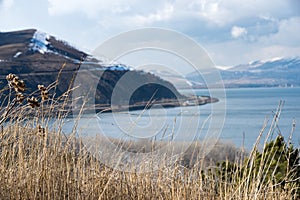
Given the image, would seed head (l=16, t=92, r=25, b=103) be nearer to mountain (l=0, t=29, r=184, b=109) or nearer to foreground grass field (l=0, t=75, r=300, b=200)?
foreground grass field (l=0, t=75, r=300, b=200)

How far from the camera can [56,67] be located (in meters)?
42.8

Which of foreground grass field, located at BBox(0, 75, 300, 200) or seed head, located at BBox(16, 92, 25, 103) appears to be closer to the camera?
seed head, located at BBox(16, 92, 25, 103)

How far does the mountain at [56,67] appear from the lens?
5.28 m

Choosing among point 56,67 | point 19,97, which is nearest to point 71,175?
point 19,97

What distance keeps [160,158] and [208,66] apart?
3.60 feet

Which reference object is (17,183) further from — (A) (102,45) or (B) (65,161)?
(A) (102,45)

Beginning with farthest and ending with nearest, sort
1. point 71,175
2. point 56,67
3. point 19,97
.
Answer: point 56,67
point 71,175
point 19,97

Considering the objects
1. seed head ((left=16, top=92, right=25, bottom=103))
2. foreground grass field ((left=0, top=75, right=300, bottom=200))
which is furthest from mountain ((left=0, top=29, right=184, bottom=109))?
seed head ((left=16, top=92, right=25, bottom=103))

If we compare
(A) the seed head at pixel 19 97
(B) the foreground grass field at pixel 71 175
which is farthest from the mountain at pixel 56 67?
(A) the seed head at pixel 19 97

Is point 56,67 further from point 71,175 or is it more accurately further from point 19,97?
point 19,97

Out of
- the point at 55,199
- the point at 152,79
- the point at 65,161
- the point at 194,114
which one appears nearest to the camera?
the point at 55,199

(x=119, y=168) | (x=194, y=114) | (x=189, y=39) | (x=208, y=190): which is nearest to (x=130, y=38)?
(x=189, y=39)

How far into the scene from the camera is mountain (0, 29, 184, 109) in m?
5.28

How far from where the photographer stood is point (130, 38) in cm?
451
